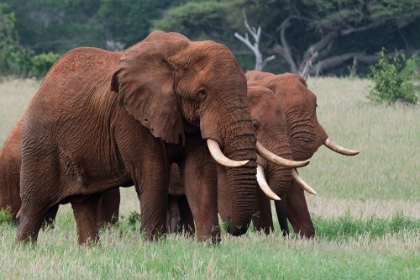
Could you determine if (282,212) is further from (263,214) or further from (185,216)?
(185,216)

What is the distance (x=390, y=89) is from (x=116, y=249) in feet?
47.6

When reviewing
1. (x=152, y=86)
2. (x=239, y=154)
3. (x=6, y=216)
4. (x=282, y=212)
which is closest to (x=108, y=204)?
(x=6, y=216)

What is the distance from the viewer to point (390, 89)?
2186 centimetres

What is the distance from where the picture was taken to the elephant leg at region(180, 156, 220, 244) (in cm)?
817

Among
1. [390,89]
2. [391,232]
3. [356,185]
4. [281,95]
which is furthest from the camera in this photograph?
[390,89]

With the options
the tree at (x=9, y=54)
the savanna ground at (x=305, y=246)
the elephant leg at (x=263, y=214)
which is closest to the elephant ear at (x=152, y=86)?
the savanna ground at (x=305, y=246)

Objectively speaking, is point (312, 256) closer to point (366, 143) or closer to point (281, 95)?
point (281, 95)

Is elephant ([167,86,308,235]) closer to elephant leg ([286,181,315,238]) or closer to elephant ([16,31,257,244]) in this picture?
elephant leg ([286,181,315,238])

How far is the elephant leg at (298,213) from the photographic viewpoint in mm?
10195

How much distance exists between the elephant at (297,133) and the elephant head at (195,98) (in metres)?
2.36

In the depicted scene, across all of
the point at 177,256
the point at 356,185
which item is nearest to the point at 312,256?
the point at 177,256

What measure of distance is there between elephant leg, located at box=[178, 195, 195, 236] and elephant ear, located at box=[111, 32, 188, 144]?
8.20 feet

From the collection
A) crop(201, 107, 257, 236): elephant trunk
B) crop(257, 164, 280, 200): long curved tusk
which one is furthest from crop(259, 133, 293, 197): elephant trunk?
crop(201, 107, 257, 236): elephant trunk

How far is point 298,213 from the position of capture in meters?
10.3
